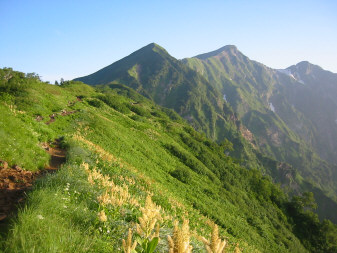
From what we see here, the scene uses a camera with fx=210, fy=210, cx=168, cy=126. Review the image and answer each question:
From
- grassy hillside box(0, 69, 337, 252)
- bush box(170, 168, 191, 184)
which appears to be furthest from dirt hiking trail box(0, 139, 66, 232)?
bush box(170, 168, 191, 184)

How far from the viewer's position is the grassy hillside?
4.14m

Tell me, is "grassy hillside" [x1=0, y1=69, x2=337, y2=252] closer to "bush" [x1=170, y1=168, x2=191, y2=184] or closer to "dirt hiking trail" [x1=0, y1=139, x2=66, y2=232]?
"bush" [x1=170, y1=168, x2=191, y2=184]

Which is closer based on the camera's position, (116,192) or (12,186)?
(116,192)

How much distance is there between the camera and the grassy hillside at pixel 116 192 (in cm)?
414

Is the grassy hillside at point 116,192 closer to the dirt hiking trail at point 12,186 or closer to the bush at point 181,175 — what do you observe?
the bush at point 181,175

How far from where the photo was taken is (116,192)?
7.18 metres

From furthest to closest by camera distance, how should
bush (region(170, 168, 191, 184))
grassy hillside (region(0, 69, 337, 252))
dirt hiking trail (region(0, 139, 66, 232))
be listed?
bush (region(170, 168, 191, 184)) < dirt hiking trail (region(0, 139, 66, 232)) < grassy hillside (region(0, 69, 337, 252))

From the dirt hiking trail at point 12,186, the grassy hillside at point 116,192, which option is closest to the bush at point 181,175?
the grassy hillside at point 116,192

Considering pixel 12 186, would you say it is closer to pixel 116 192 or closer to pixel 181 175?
pixel 116 192

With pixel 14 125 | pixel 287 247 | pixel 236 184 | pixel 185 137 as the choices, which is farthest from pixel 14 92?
pixel 287 247

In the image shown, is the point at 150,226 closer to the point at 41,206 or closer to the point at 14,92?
the point at 41,206

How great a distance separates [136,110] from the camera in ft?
212

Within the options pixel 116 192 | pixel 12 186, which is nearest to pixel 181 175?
pixel 116 192

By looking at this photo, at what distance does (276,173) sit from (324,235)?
130 meters
